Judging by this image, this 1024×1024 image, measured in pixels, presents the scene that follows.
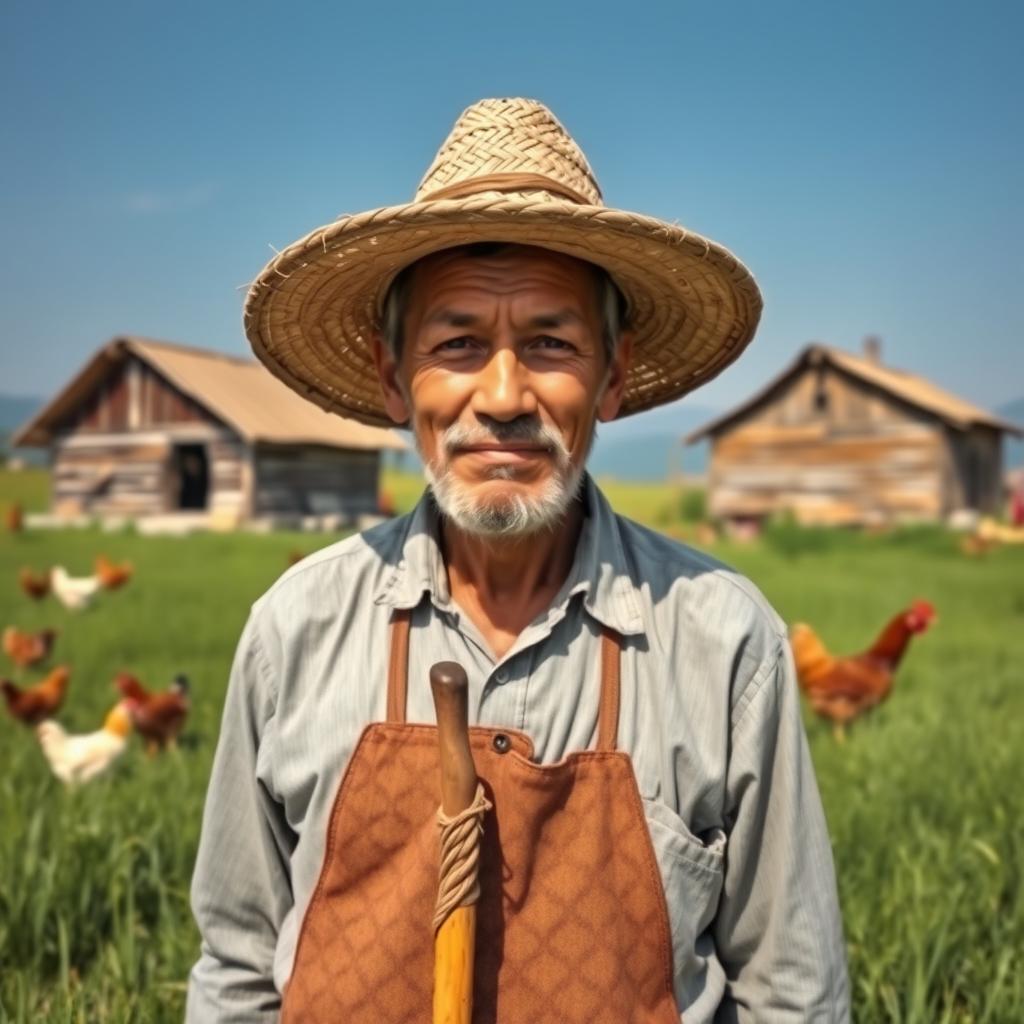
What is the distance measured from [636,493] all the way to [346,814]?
199ft

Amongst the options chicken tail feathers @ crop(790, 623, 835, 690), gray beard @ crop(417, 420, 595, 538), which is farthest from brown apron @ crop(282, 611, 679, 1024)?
chicken tail feathers @ crop(790, 623, 835, 690)

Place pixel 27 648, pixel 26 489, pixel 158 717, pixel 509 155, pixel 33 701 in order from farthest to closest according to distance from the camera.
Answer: pixel 26 489 → pixel 27 648 → pixel 33 701 → pixel 158 717 → pixel 509 155

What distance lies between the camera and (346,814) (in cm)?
172

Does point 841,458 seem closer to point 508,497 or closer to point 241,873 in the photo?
point 508,497

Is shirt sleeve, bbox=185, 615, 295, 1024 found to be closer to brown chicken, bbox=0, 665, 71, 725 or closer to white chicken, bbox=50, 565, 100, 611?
brown chicken, bbox=0, 665, 71, 725

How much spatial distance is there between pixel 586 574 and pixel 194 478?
98.5ft

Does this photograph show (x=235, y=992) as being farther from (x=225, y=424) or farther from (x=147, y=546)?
(x=225, y=424)

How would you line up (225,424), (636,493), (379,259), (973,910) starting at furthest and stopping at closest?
1. (636,493)
2. (225,424)
3. (973,910)
4. (379,259)

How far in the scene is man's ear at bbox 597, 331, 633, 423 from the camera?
2.07m

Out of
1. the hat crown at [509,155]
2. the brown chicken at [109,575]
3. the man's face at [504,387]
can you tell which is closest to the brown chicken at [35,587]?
the brown chicken at [109,575]

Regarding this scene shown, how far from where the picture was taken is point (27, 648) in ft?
28.0

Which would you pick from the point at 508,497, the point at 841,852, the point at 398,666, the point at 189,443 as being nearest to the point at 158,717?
the point at 841,852

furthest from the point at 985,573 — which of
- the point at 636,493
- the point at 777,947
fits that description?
the point at 636,493

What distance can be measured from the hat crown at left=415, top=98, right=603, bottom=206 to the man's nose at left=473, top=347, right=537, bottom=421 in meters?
0.34
